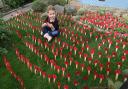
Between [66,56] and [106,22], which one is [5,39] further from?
[106,22]

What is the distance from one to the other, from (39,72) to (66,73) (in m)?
0.65

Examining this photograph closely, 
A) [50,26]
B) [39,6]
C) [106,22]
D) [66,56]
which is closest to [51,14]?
[50,26]

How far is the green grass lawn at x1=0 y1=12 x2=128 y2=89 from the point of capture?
676 cm

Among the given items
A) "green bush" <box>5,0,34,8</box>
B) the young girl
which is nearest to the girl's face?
the young girl

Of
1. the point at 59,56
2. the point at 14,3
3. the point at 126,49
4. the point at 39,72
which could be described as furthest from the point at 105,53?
the point at 14,3

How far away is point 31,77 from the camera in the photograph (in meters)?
7.12

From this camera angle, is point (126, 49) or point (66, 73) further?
point (126, 49)

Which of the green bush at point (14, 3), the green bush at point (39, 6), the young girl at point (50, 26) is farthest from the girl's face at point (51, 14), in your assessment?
the green bush at point (14, 3)

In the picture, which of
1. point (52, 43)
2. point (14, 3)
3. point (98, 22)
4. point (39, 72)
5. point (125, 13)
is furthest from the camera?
point (14, 3)

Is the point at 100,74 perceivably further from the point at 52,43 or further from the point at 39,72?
the point at 52,43

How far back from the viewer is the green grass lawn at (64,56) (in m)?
6.76

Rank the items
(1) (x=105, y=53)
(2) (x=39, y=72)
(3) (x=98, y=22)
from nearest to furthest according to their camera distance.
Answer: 1. (2) (x=39, y=72)
2. (1) (x=105, y=53)
3. (3) (x=98, y=22)

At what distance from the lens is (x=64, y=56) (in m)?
7.86

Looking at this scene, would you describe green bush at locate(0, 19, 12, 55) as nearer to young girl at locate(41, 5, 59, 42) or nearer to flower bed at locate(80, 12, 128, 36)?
young girl at locate(41, 5, 59, 42)
